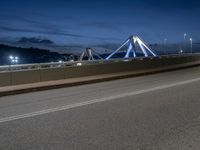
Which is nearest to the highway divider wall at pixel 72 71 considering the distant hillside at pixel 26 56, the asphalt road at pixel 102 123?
the asphalt road at pixel 102 123

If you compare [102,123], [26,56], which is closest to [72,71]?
[102,123]

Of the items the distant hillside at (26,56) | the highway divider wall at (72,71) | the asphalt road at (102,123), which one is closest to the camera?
the asphalt road at (102,123)

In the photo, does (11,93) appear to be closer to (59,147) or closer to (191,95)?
(191,95)

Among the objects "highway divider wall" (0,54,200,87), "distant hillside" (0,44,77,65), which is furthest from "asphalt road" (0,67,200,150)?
"distant hillside" (0,44,77,65)

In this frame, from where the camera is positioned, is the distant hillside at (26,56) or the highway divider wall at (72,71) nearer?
the highway divider wall at (72,71)

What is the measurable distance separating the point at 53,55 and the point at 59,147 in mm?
149337

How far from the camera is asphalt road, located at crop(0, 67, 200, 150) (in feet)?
23.8

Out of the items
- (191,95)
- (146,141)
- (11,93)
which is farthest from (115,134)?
(11,93)

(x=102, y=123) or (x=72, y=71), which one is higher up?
(x=72, y=71)

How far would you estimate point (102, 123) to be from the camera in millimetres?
9117

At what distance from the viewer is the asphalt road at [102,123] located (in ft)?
23.8

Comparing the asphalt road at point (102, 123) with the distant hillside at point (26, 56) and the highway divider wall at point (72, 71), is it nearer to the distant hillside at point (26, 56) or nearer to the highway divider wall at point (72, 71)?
the highway divider wall at point (72, 71)

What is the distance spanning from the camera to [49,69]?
68.9 ft

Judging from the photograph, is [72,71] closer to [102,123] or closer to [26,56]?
[102,123]
